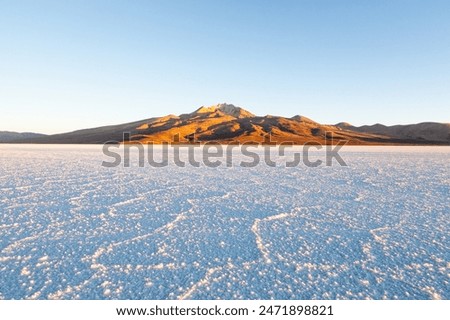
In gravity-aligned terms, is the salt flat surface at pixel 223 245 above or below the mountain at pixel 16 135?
below

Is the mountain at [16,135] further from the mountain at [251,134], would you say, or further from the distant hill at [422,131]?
the distant hill at [422,131]

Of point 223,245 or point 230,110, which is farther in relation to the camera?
point 230,110

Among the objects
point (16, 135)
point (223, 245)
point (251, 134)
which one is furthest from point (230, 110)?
point (223, 245)

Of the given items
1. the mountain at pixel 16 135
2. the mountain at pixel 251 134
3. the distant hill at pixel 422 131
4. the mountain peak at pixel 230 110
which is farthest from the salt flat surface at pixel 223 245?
the mountain at pixel 16 135

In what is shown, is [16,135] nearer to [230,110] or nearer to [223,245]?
[230,110]

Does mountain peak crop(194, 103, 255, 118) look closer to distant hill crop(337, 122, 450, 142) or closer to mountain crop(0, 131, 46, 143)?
distant hill crop(337, 122, 450, 142)

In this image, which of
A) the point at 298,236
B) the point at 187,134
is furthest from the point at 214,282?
the point at 187,134

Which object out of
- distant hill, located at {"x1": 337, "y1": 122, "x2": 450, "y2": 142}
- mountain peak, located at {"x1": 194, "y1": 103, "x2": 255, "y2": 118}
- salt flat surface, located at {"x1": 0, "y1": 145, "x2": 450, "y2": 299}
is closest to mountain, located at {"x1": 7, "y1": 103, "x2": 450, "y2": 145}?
→ distant hill, located at {"x1": 337, "y1": 122, "x2": 450, "y2": 142}

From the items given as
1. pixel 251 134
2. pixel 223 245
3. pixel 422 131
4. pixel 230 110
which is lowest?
pixel 223 245

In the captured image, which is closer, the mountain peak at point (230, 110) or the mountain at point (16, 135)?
the mountain peak at point (230, 110)
